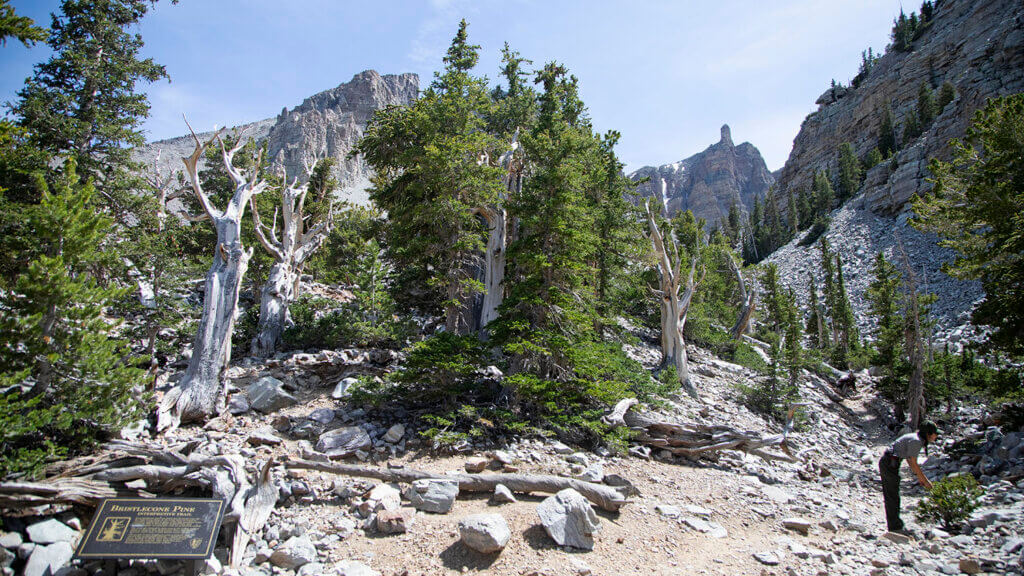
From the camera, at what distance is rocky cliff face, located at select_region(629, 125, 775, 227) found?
500ft

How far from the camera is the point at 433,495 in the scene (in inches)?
226

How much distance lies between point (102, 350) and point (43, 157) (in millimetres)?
11876

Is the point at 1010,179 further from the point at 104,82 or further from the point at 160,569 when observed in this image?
the point at 104,82

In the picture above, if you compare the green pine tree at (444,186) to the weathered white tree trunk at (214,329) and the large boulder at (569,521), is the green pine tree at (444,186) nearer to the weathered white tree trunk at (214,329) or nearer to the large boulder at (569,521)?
the weathered white tree trunk at (214,329)

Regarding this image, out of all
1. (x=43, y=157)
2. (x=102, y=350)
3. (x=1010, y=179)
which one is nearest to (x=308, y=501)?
(x=102, y=350)

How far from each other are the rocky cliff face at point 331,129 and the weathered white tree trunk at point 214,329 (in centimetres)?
6533

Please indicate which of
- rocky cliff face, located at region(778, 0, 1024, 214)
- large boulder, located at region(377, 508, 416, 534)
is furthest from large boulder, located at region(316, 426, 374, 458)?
rocky cliff face, located at region(778, 0, 1024, 214)

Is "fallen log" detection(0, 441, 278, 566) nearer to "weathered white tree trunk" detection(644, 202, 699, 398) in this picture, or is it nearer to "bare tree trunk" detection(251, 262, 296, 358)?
"bare tree trunk" detection(251, 262, 296, 358)

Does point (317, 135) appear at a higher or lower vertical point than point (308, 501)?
higher

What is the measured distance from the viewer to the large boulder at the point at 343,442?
23.8ft

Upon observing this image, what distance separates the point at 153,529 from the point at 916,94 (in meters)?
116

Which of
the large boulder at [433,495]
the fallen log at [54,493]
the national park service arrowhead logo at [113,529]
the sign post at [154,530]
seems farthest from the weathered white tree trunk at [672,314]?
the fallen log at [54,493]

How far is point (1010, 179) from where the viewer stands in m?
10.8

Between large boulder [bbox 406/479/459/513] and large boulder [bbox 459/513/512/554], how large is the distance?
2.81 feet
